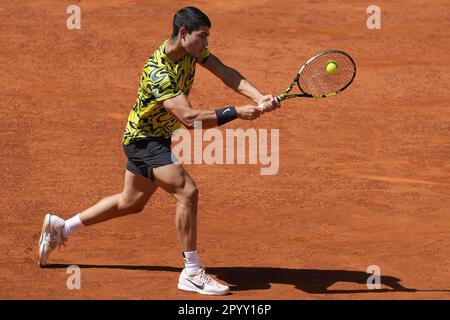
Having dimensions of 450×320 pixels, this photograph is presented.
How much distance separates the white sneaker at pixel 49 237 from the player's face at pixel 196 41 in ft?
6.28

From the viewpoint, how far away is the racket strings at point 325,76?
936 centimetres

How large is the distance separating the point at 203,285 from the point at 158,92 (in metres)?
1.57

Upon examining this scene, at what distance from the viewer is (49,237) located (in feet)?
30.5

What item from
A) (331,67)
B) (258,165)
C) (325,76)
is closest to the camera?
(331,67)

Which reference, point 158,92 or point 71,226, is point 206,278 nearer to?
point 71,226

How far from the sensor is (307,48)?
48.8 feet

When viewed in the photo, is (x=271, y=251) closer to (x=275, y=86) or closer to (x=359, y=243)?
(x=359, y=243)

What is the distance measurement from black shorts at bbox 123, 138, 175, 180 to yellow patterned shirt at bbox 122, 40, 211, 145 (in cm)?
5

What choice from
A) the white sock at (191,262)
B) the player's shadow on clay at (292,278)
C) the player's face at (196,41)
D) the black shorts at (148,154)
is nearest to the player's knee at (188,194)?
the black shorts at (148,154)

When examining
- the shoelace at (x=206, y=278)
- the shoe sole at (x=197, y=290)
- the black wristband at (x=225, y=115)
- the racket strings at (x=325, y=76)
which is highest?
the racket strings at (x=325, y=76)

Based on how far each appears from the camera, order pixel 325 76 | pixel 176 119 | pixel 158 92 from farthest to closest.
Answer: pixel 325 76 → pixel 176 119 → pixel 158 92

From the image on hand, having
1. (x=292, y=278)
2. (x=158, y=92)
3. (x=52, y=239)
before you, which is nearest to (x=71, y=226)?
(x=52, y=239)

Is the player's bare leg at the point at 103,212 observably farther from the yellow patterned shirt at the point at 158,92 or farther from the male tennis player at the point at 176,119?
the yellow patterned shirt at the point at 158,92

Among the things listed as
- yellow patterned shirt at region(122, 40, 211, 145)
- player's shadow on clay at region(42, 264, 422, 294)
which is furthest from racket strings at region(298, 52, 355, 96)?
player's shadow on clay at region(42, 264, 422, 294)
